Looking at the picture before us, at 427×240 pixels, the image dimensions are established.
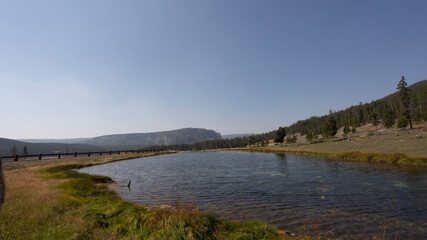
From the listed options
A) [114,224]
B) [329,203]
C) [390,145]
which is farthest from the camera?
[390,145]

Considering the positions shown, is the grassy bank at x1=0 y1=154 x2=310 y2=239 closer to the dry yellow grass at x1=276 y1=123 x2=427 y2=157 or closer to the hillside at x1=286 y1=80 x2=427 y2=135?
the dry yellow grass at x1=276 y1=123 x2=427 y2=157

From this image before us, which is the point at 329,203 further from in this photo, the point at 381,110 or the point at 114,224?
the point at 381,110

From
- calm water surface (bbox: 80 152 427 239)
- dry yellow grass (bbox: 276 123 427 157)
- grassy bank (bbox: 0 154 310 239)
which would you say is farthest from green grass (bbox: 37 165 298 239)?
dry yellow grass (bbox: 276 123 427 157)

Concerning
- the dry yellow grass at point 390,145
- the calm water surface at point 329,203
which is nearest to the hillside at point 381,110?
the dry yellow grass at point 390,145

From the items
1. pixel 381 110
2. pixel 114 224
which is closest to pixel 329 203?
pixel 114 224

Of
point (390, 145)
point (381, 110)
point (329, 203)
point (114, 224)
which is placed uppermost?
point (381, 110)

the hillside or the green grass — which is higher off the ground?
the hillside

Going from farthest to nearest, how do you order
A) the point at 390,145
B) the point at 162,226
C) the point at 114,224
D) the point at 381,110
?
1. the point at 381,110
2. the point at 390,145
3. the point at 114,224
4. the point at 162,226

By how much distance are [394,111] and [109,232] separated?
206606mm

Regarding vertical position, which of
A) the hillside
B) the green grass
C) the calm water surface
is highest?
the hillside

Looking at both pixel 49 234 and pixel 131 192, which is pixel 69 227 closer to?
pixel 49 234

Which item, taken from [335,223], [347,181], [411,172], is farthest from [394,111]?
[335,223]

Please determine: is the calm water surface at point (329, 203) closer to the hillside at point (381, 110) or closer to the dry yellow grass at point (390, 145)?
the dry yellow grass at point (390, 145)

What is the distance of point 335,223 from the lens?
1141cm
